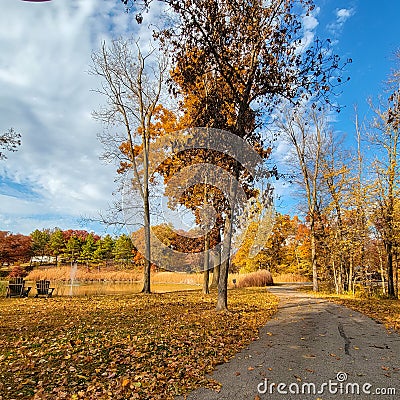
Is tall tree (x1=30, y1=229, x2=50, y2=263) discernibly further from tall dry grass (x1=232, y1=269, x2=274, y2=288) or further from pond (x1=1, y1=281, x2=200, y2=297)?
tall dry grass (x1=232, y1=269, x2=274, y2=288)

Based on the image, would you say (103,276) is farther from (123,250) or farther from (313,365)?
(313,365)

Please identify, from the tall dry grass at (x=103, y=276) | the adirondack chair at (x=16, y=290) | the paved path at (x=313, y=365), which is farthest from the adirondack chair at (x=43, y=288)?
the paved path at (x=313, y=365)

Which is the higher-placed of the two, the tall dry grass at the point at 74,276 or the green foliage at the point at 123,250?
the green foliage at the point at 123,250

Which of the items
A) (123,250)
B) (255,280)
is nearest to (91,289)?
(255,280)

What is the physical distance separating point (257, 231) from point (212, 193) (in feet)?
51.7

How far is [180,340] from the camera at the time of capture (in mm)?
6000

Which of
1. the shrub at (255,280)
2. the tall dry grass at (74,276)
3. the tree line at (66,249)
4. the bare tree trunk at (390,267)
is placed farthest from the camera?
the tree line at (66,249)

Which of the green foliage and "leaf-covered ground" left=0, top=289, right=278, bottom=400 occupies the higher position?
the green foliage
